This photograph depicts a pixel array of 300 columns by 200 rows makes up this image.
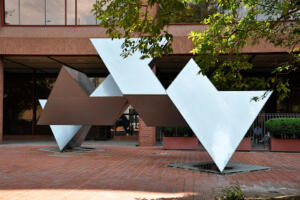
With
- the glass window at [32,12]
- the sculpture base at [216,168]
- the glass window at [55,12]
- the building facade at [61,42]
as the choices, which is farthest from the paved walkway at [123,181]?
the glass window at [32,12]

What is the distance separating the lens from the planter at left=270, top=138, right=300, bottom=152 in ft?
46.4

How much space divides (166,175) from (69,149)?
703 cm

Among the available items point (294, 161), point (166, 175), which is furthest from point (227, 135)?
point (294, 161)

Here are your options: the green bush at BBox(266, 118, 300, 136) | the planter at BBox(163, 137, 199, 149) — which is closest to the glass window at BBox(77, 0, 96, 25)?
the planter at BBox(163, 137, 199, 149)

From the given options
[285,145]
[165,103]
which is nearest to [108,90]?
[165,103]

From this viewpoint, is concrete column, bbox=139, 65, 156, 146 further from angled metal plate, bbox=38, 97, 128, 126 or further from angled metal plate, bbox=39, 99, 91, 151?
angled metal plate, bbox=38, 97, 128, 126

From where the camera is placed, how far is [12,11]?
59.5ft

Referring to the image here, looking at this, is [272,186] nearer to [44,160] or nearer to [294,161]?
[294,161]

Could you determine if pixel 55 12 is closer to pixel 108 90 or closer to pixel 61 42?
pixel 61 42

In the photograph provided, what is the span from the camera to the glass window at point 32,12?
17828 millimetres

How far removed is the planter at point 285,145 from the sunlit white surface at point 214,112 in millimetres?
5781

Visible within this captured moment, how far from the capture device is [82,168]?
9.22m

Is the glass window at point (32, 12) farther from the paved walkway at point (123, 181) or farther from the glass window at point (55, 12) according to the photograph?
the paved walkway at point (123, 181)

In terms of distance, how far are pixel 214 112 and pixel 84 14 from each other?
11.2 metres
